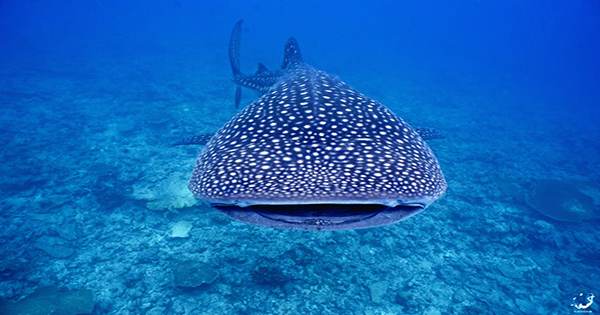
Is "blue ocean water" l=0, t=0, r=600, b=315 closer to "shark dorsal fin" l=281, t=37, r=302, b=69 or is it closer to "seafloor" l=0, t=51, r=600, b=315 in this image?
"seafloor" l=0, t=51, r=600, b=315

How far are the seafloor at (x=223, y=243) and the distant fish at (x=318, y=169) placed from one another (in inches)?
110

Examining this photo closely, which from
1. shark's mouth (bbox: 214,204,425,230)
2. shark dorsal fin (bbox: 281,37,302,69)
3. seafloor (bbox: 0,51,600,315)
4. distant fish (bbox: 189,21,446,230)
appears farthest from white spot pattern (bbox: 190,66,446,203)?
shark dorsal fin (bbox: 281,37,302,69)

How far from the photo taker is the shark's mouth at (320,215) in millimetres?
2762

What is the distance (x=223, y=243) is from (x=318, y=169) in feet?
13.8

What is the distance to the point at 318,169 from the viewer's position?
2.70 metres

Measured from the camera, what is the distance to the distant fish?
2537 mm

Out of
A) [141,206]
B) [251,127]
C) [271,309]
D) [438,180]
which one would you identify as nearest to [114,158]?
[141,206]

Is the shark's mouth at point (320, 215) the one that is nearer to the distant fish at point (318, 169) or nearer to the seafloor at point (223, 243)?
the distant fish at point (318, 169)

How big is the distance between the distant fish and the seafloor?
2804 mm

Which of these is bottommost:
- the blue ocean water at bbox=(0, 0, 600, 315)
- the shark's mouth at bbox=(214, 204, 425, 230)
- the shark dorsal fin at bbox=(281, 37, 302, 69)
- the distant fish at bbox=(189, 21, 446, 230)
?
the blue ocean water at bbox=(0, 0, 600, 315)

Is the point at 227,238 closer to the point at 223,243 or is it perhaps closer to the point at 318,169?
the point at 223,243

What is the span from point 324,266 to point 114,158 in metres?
7.21

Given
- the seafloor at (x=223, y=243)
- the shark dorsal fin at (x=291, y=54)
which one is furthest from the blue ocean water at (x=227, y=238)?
the shark dorsal fin at (x=291, y=54)

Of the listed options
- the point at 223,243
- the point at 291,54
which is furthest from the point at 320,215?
the point at 291,54
